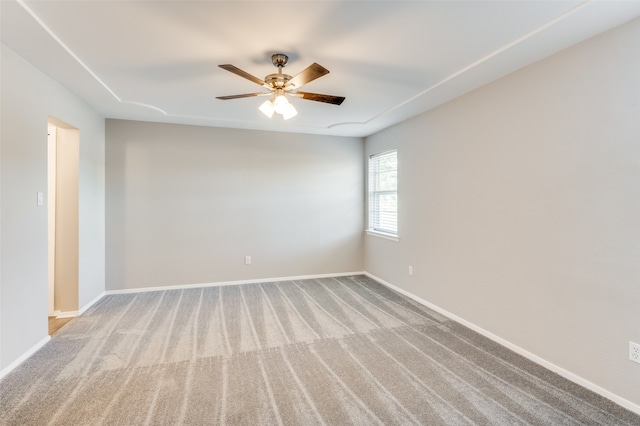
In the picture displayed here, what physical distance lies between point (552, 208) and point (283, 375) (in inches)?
96.3

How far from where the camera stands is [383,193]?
479 cm

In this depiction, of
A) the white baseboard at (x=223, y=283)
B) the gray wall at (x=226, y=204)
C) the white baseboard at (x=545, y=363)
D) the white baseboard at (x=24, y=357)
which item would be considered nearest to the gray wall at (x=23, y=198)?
the white baseboard at (x=24, y=357)

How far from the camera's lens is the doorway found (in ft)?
10.9

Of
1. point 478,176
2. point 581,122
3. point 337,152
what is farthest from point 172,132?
point 581,122

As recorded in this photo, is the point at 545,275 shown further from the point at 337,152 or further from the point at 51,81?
the point at 51,81

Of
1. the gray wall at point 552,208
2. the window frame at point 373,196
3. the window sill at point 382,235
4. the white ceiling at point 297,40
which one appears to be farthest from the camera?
the window frame at point 373,196

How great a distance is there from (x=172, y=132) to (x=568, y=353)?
200 inches

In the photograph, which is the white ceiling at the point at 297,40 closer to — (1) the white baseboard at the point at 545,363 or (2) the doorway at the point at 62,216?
(2) the doorway at the point at 62,216

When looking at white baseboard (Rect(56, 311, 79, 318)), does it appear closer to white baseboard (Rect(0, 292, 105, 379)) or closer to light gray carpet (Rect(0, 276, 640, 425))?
white baseboard (Rect(0, 292, 105, 379))

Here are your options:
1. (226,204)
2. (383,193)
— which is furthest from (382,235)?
(226,204)

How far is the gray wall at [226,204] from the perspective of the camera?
420 centimetres

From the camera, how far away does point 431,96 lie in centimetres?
318

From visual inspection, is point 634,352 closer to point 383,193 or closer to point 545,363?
point 545,363

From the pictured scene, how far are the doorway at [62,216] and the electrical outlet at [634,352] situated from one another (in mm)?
4990
